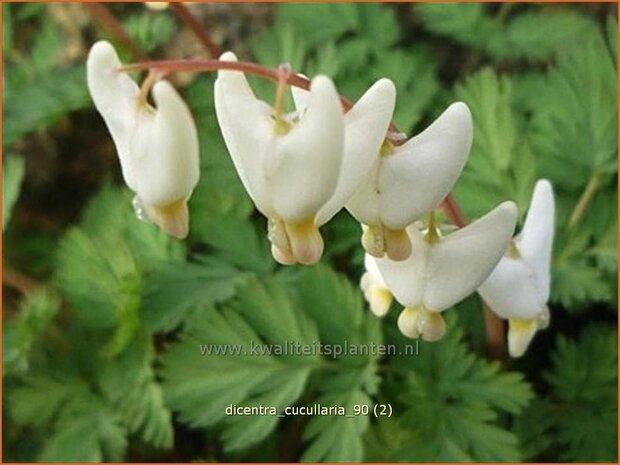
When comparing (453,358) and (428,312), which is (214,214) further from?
(428,312)

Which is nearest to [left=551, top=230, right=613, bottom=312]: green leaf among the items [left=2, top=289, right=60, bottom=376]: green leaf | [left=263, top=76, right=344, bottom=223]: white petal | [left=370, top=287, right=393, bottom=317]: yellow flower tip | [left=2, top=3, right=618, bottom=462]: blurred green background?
[left=2, top=3, right=618, bottom=462]: blurred green background

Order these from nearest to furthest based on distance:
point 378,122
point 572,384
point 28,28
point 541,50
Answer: point 378,122, point 572,384, point 541,50, point 28,28

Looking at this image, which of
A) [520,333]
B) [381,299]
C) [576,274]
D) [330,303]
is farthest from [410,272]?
[576,274]

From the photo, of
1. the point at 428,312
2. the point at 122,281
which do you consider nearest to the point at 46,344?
the point at 122,281

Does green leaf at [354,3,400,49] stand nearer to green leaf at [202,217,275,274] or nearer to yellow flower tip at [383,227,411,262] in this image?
green leaf at [202,217,275,274]

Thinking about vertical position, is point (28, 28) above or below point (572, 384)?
above

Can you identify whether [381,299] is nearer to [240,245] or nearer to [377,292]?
[377,292]
